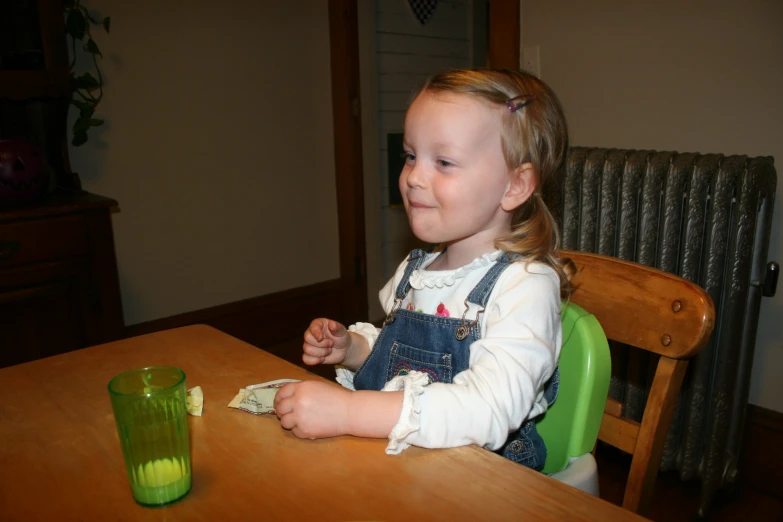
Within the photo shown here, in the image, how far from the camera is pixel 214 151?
9.68 ft

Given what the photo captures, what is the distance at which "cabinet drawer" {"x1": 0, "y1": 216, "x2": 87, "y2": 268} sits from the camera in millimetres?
1921

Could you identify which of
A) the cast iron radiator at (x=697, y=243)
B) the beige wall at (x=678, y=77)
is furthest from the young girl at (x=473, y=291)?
the beige wall at (x=678, y=77)

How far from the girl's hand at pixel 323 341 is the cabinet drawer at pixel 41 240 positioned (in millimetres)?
1339

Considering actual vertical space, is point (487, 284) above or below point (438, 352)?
above

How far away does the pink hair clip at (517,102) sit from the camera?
96cm

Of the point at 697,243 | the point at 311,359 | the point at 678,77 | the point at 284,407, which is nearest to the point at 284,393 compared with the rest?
the point at 284,407

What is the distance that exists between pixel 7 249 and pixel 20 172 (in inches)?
9.7

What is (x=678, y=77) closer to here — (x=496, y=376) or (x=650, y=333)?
(x=650, y=333)

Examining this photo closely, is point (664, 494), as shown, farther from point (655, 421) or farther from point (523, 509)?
point (523, 509)

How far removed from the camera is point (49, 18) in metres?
2.08

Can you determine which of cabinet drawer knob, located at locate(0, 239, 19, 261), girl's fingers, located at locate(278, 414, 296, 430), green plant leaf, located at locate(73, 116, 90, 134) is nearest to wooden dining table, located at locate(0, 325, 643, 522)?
girl's fingers, located at locate(278, 414, 296, 430)

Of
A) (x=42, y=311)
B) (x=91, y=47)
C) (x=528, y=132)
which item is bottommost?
(x=42, y=311)

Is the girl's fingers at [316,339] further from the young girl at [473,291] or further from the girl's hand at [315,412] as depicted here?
the girl's hand at [315,412]

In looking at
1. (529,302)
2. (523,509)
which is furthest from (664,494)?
(523,509)
